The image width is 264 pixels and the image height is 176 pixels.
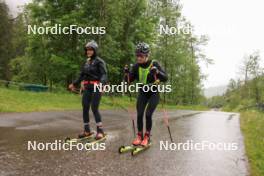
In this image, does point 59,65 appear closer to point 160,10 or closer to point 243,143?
point 160,10

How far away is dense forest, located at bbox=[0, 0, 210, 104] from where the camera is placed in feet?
94.4

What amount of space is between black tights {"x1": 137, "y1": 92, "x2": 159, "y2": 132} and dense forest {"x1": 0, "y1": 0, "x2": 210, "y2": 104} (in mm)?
19038

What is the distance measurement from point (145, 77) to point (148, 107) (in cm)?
73

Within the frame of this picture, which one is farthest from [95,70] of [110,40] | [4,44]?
Result: [4,44]

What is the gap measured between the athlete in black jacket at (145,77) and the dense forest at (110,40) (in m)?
19.0

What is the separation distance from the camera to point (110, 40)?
28.8 m

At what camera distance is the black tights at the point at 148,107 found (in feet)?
25.4

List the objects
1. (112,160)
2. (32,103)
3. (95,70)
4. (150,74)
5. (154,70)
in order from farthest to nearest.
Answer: (32,103) < (95,70) < (150,74) < (154,70) < (112,160)

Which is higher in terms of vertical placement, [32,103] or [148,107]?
[148,107]

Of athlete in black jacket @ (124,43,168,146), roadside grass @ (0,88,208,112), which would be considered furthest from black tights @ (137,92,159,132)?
roadside grass @ (0,88,208,112)

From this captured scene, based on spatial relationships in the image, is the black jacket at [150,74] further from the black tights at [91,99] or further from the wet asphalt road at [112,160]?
the wet asphalt road at [112,160]

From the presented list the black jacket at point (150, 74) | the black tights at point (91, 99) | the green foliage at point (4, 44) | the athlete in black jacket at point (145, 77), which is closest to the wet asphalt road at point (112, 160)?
the athlete in black jacket at point (145, 77)

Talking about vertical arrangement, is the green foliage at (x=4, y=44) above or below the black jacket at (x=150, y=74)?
above

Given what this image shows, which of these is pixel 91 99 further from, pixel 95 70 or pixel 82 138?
pixel 82 138
